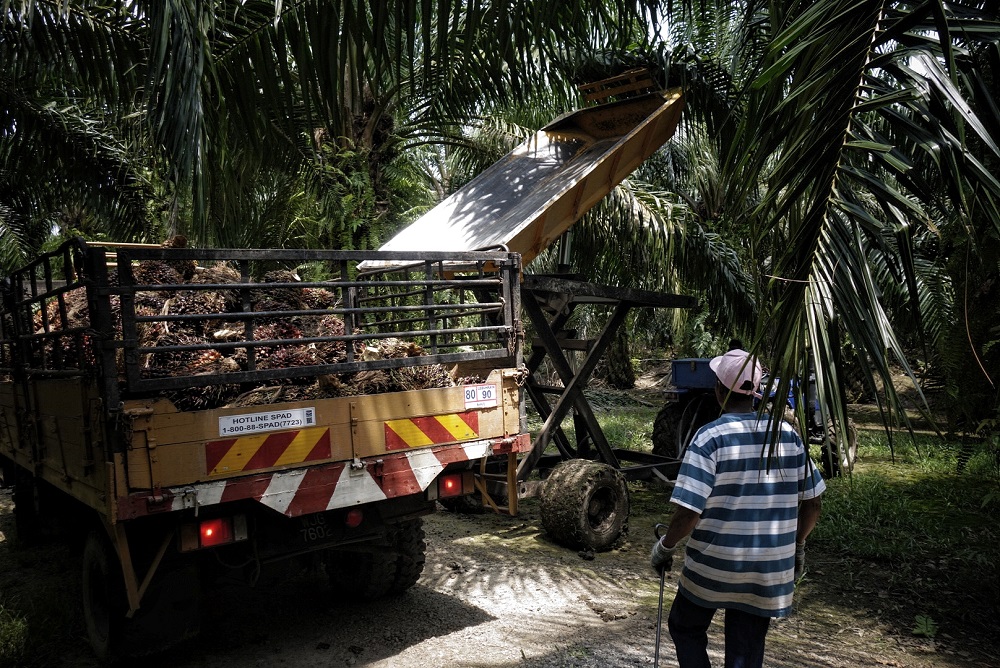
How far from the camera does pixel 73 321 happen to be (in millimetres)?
5270

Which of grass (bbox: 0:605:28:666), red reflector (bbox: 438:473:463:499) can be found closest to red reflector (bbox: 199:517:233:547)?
red reflector (bbox: 438:473:463:499)

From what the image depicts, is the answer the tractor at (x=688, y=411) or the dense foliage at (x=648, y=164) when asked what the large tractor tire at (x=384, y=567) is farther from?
the tractor at (x=688, y=411)

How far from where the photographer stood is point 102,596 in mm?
4410

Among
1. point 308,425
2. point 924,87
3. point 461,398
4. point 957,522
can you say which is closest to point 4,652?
point 308,425

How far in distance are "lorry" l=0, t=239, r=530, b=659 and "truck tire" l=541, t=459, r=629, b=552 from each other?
1.47 metres

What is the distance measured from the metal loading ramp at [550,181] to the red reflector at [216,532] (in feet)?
9.30

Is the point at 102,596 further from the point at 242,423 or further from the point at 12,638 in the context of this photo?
the point at 242,423

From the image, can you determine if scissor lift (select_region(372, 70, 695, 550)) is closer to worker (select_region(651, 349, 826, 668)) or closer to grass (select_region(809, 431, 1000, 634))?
grass (select_region(809, 431, 1000, 634))

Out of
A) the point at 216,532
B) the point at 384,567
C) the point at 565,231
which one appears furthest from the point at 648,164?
the point at 216,532

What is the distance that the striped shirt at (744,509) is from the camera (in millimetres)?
3037

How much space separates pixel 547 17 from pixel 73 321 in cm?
371

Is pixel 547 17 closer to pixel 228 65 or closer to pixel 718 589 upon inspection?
pixel 228 65

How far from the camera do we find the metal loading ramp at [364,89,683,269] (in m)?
6.43

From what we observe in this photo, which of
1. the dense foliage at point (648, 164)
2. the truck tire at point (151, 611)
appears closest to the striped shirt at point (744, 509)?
the dense foliage at point (648, 164)
